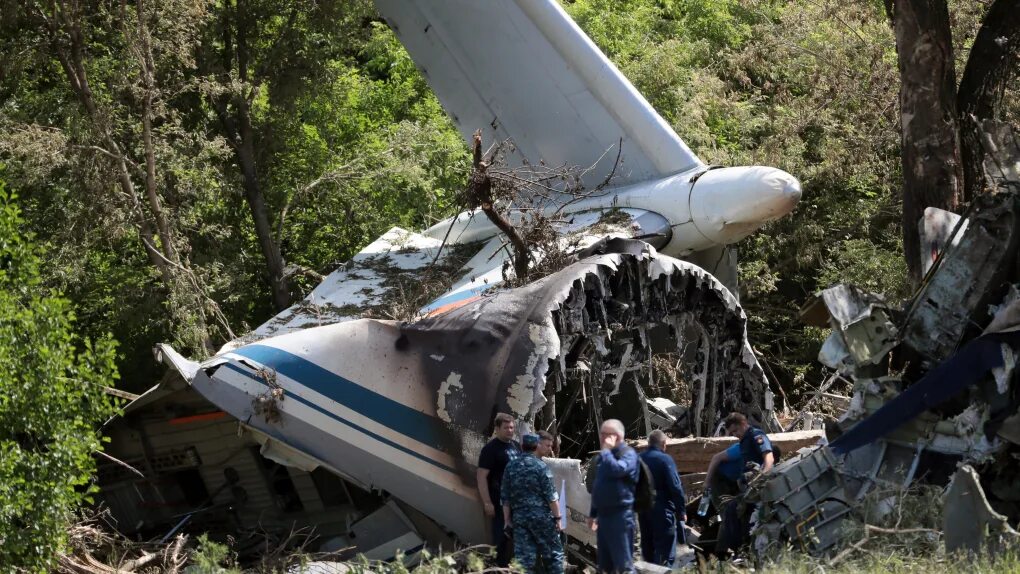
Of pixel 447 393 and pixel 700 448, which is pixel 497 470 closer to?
pixel 447 393

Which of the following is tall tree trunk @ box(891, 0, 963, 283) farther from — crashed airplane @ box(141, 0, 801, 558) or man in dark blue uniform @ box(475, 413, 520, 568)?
man in dark blue uniform @ box(475, 413, 520, 568)

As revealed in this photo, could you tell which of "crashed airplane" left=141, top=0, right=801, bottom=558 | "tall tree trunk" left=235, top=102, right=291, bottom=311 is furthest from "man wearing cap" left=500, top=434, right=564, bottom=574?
"tall tree trunk" left=235, top=102, right=291, bottom=311

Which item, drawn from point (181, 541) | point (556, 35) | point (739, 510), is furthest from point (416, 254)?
point (739, 510)

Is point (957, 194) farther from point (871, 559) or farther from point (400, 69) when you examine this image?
point (400, 69)

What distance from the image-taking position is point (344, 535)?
11.3 metres

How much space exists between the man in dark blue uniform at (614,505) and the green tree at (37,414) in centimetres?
418

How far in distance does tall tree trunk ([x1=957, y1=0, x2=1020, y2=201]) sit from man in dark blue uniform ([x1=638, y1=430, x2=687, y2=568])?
805 centimetres

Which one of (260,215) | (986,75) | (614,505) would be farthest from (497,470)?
(260,215)

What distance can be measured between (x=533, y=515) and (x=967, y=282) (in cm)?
407

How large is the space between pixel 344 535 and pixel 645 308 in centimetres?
358

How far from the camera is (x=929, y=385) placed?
9.07 meters

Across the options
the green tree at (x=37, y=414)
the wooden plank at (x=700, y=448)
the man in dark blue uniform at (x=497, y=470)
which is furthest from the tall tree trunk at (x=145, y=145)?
the man in dark blue uniform at (x=497, y=470)

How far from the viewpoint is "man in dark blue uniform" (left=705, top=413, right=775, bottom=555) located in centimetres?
959

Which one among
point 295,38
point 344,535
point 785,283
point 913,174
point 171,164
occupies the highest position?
point 295,38
